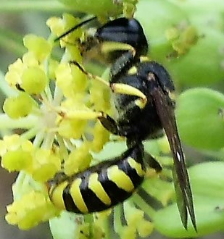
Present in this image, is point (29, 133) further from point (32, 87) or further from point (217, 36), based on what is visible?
point (217, 36)

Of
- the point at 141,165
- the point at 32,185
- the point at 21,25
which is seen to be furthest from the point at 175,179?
the point at 21,25

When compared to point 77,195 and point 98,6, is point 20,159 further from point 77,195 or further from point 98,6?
point 98,6

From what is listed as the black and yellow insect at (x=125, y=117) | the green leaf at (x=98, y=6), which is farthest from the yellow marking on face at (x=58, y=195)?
the green leaf at (x=98, y=6)

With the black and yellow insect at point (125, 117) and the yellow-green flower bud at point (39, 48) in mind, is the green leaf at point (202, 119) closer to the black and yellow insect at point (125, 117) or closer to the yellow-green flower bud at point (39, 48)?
the black and yellow insect at point (125, 117)

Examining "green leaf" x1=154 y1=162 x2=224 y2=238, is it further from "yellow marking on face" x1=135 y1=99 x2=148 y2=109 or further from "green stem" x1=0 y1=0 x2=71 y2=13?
"green stem" x1=0 y1=0 x2=71 y2=13

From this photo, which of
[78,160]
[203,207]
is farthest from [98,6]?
[203,207]

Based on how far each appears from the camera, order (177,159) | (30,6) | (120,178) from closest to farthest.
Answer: (177,159)
(120,178)
(30,6)
